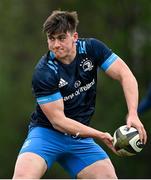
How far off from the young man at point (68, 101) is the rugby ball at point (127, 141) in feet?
0.25

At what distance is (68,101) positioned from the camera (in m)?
7.99

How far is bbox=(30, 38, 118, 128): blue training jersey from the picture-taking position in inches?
309

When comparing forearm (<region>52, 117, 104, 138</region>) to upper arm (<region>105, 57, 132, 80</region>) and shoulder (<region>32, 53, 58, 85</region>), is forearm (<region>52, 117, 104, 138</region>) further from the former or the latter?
upper arm (<region>105, 57, 132, 80</region>)

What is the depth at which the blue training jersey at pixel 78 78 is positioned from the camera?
7.84 m

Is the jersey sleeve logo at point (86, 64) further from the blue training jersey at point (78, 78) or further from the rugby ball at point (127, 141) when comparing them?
the rugby ball at point (127, 141)

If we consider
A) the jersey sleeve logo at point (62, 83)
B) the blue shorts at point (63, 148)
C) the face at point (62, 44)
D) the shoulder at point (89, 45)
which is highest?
the face at point (62, 44)

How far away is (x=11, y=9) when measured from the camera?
20.4 metres

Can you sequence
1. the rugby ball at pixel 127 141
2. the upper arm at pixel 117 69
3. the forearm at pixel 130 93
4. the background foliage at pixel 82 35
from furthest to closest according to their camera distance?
the background foliage at pixel 82 35 → the upper arm at pixel 117 69 → the forearm at pixel 130 93 → the rugby ball at pixel 127 141

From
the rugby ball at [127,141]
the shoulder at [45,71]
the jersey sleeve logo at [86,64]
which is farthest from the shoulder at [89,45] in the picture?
the rugby ball at [127,141]

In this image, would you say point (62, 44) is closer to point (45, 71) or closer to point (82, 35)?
point (45, 71)

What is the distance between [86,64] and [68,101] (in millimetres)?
418

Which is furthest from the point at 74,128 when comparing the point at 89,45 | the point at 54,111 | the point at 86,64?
the point at 89,45

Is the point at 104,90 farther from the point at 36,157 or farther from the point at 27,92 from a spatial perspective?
the point at 36,157

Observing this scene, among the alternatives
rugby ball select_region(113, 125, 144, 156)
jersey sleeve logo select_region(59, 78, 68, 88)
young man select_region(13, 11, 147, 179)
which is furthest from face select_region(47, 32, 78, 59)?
rugby ball select_region(113, 125, 144, 156)
